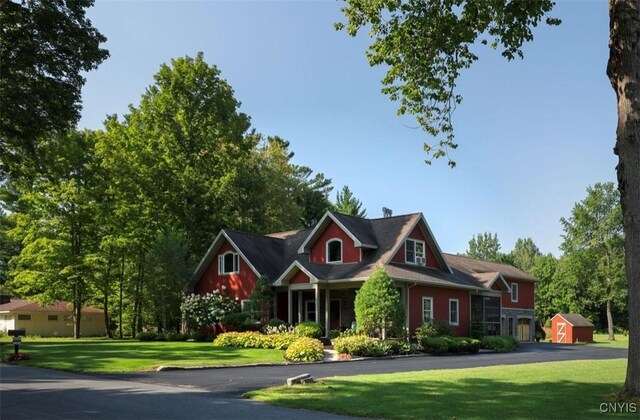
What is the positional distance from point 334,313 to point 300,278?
358 centimetres

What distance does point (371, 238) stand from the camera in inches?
1452

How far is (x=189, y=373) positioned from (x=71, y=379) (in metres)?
3.50

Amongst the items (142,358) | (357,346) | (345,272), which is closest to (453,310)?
(345,272)

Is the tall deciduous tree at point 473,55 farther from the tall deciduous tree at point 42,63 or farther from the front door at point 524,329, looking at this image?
the front door at point 524,329

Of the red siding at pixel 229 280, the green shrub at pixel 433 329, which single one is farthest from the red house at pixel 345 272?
the green shrub at pixel 433 329

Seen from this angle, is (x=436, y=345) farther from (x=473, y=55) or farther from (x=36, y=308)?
(x=36, y=308)

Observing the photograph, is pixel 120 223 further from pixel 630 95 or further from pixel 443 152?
pixel 630 95

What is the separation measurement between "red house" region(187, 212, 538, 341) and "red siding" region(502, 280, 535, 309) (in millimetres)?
6738

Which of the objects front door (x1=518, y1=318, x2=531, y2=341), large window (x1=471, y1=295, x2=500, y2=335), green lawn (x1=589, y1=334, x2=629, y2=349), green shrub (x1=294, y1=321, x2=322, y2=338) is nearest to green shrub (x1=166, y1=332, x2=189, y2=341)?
green shrub (x1=294, y1=321, x2=322, y2=338)

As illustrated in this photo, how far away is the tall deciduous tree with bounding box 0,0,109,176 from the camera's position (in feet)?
70.5

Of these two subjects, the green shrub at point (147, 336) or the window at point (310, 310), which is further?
the window at point (310, 310)

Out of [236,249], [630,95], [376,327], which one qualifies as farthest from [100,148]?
[630,95]

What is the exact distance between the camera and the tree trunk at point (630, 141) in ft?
38.9

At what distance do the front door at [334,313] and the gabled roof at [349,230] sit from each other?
3619 millimetres
